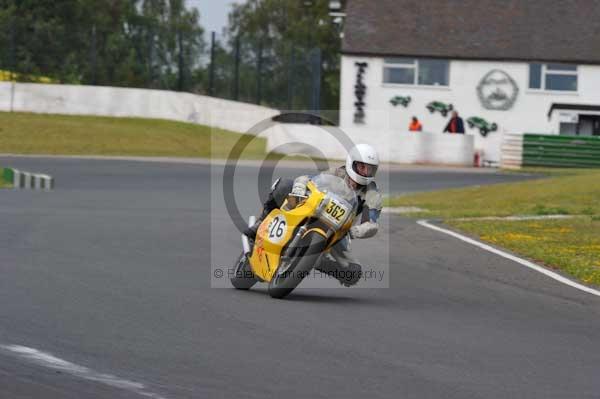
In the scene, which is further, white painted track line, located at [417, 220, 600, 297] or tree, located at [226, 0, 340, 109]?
tree, located at [226, 0, 340, 109]

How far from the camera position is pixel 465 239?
16688 mm

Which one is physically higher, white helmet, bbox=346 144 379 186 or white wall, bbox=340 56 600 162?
white wall, bbox=340 56 600 162

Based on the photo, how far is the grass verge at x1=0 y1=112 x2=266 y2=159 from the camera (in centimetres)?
3809

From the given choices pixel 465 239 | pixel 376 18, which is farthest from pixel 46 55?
pixel 465 239

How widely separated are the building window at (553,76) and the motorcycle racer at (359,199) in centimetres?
3793

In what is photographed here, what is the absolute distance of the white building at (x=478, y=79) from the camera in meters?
46.8

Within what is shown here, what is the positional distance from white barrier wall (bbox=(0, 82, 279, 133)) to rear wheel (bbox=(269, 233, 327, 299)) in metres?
32.8

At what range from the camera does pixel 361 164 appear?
32.7ft

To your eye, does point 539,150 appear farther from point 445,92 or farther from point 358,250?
point 358,250

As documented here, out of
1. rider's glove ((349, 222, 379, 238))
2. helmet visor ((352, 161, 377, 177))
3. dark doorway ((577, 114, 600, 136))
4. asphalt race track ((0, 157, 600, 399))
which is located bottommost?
asphalt race track ((0, 157, 600, 399))

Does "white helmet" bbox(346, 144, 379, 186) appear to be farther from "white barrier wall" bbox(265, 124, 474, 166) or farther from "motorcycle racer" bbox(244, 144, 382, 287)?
"white barrier wall" bbox(265, 124, 474, 166)

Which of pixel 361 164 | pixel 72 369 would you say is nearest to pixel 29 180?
pixel 361 164

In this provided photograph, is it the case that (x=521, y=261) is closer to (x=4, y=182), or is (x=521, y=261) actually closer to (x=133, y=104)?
(x=4, y=182)

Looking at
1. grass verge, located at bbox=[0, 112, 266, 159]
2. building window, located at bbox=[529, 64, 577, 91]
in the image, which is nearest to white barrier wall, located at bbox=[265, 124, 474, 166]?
grass verge, located at bbox=[0, 112, 266, 159]
